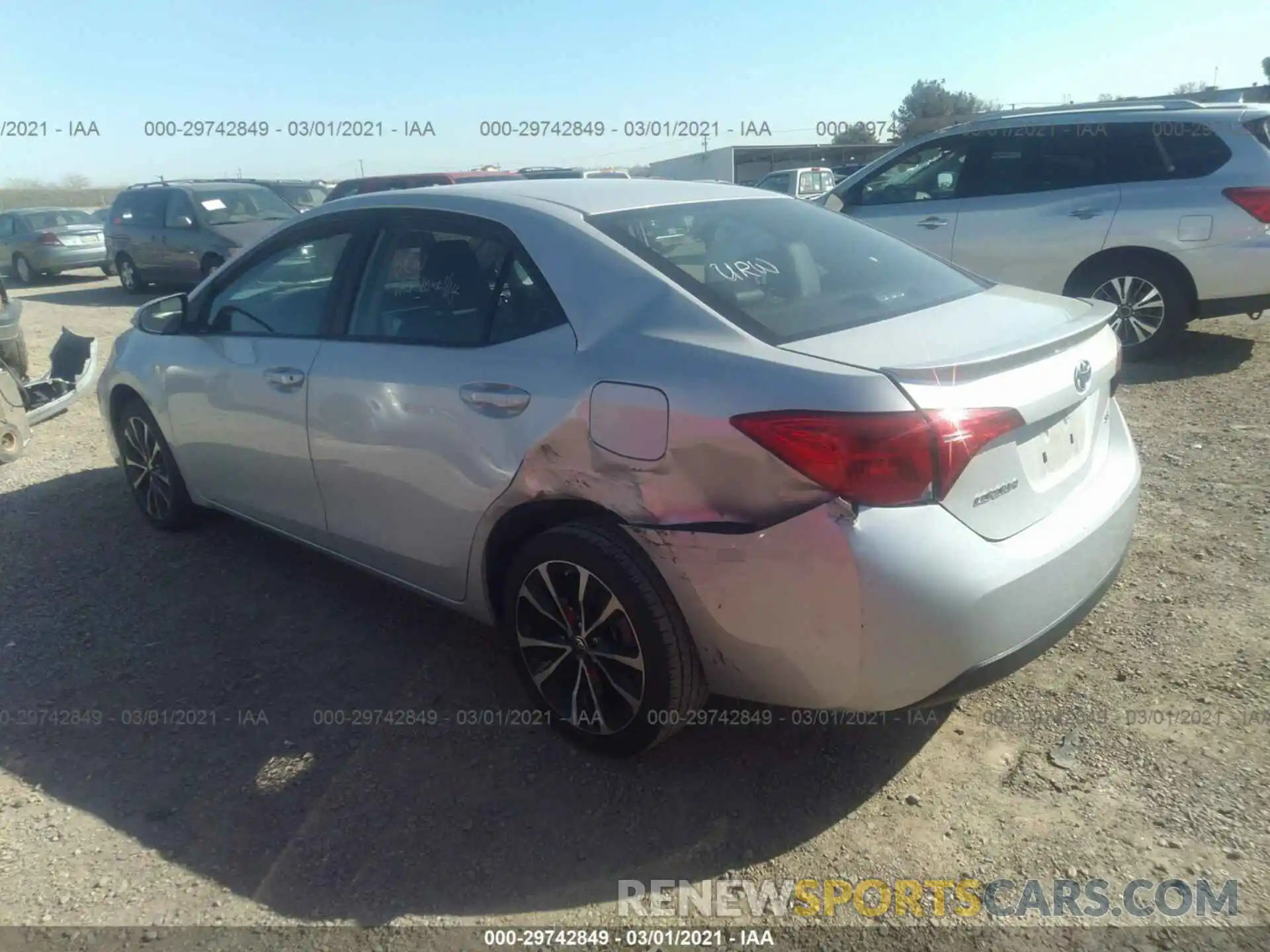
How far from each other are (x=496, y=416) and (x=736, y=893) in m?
1.46

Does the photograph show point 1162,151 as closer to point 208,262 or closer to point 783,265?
point 783,265

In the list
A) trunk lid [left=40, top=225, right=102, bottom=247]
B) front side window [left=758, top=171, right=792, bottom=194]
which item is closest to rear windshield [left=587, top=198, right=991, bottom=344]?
front side window [left=758, top=171, right=792, bottom=194]

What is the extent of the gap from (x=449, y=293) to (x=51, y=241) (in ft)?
60.2

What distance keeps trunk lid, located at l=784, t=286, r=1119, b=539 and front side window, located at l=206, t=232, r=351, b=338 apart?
6.48 feet

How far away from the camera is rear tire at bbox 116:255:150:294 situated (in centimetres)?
1509

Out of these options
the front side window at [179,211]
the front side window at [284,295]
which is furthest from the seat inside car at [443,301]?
the front side window at [179,211]

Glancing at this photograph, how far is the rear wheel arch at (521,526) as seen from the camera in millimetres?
2764

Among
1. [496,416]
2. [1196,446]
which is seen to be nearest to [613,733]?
[496,416]

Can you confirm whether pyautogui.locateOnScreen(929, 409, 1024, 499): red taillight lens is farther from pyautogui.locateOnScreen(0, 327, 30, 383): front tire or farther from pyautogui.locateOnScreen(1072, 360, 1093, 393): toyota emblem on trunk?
pyautogui.locateOnScreen(0, 327, 30, 383): front tire

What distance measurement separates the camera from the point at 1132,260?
22.7 ft

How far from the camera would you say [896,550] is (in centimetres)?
225

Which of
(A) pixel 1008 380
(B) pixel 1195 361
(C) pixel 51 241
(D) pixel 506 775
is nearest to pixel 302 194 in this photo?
(C) pixel 51 241

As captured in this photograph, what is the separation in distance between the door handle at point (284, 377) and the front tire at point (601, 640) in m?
1.21

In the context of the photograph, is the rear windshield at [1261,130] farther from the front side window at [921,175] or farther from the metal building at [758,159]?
the metal building at [758,159]
